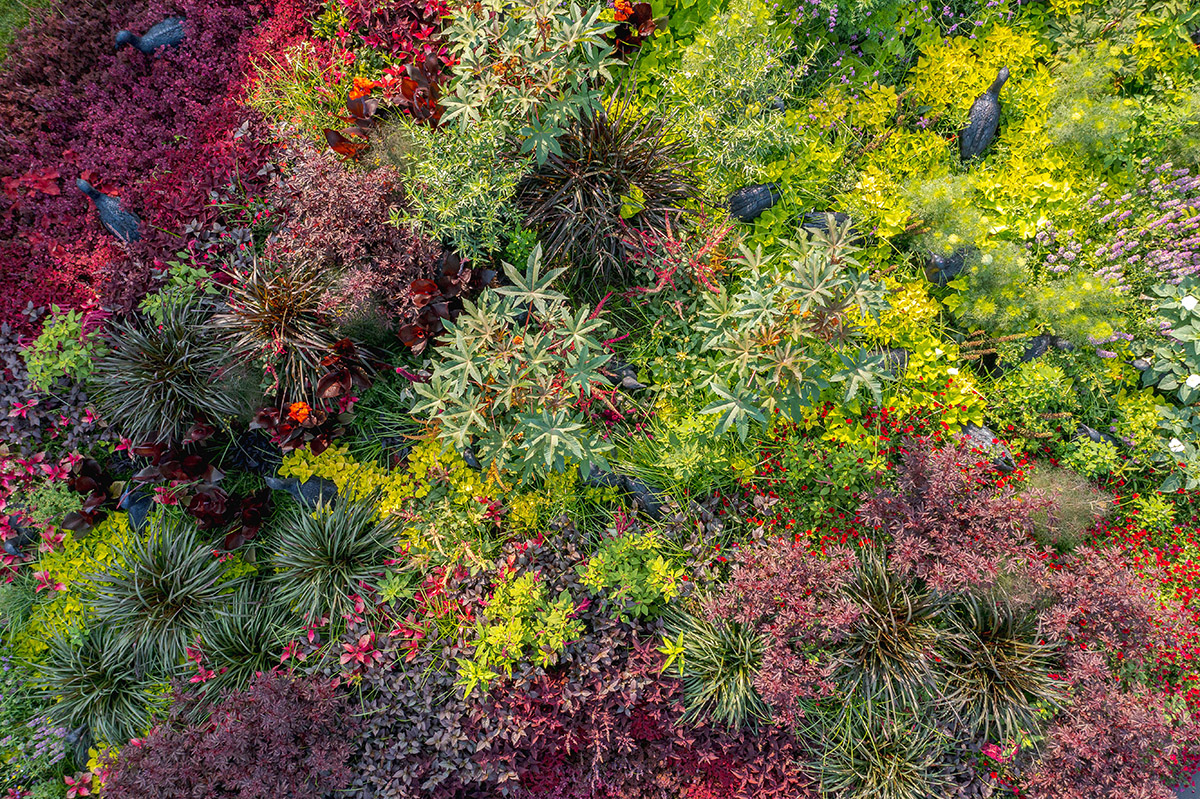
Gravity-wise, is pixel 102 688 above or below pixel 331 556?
below

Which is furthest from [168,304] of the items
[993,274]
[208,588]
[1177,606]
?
[1177,606]

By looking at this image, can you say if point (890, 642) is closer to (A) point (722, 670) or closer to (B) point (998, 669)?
(B) point (998, 669)

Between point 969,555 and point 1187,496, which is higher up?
point 969,555

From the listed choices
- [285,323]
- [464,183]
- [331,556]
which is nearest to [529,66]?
[464,183]

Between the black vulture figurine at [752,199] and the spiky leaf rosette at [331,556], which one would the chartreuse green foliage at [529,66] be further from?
the spiky leaf rosette at [331,556]

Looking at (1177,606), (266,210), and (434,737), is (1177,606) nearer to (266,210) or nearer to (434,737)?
(434,737)

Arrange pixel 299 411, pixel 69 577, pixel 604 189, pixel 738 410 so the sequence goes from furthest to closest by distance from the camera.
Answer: pixel 69 577, pixel 604 189, pixel 299 411, pixel 738 410
